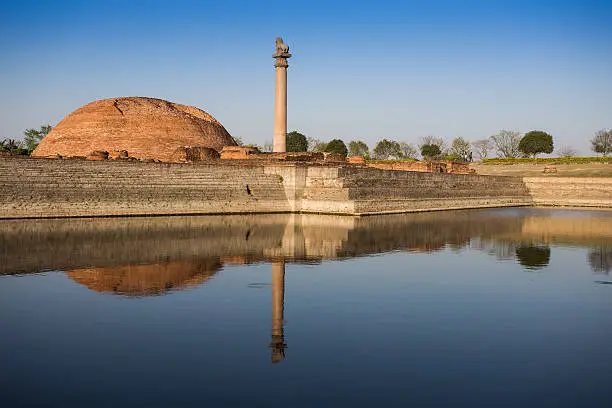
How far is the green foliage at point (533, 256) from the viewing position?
12.4 meters

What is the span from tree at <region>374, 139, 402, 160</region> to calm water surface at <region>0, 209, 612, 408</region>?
277ft

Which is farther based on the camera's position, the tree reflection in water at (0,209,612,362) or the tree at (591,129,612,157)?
the tree at (591,129,612,157)

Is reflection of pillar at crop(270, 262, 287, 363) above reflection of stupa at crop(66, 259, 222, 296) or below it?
below

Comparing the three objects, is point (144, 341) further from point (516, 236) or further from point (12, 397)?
point (516, 236)

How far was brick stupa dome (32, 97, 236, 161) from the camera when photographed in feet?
127

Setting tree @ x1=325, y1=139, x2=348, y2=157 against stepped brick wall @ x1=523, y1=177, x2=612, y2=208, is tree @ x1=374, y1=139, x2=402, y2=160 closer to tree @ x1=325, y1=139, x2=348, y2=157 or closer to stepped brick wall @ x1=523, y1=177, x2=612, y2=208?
tree @ x1=325, y1=139, x2=348, y2=157

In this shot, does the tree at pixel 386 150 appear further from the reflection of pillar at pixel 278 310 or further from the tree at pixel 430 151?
the reflection of pillar at pixel 278 310

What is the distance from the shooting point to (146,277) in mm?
9992

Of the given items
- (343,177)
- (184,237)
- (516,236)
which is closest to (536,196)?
(343,177)

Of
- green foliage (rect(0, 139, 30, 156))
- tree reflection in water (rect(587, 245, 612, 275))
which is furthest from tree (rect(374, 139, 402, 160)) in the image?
tree reflection in water (rect(587, 245, 612, 275))

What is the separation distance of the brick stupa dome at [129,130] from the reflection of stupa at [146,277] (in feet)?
89.6

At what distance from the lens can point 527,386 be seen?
5191mm

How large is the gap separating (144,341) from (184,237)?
30.9ft

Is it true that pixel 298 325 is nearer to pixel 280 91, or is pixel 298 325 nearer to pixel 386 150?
pixel 280 91
